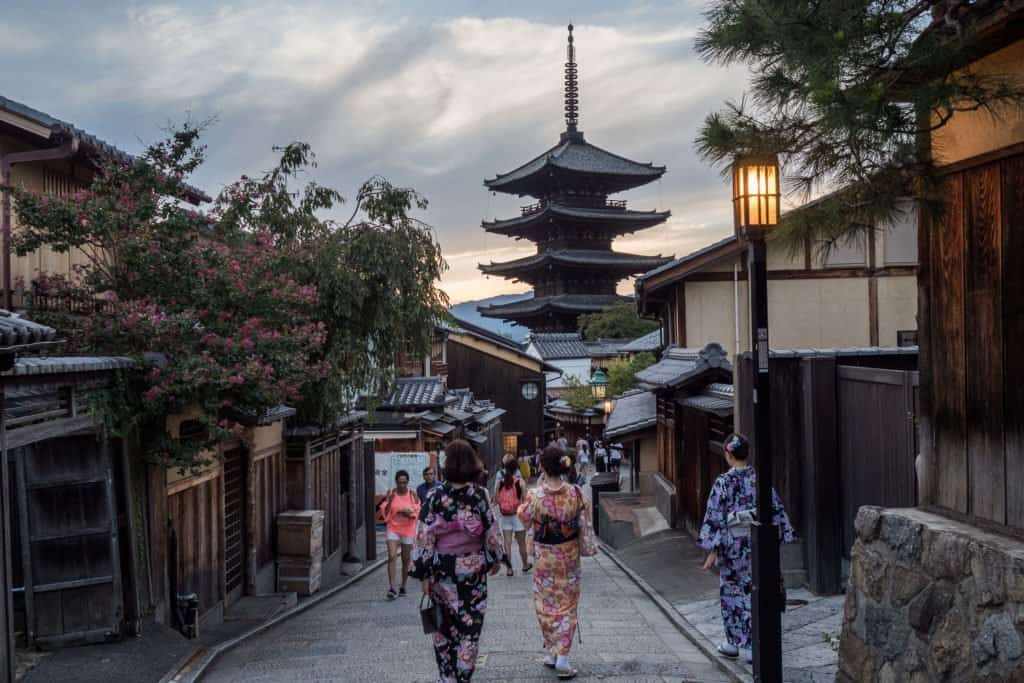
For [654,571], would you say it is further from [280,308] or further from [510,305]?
[510,305]

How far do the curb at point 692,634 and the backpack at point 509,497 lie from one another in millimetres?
1805

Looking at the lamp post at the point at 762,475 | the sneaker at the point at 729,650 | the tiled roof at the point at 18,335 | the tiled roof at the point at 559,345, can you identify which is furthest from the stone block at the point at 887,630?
the tiled roof at the point at 559,345

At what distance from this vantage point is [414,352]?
13.8m

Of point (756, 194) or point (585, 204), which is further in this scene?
point (585, 204)

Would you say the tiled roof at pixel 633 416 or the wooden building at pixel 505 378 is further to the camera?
the wooden building at pixel 505 378

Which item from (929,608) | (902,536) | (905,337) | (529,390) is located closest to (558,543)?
(902,536)

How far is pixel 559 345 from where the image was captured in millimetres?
53812

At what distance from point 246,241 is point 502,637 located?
17.5 ft

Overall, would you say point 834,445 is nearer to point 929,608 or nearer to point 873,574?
point 873,574

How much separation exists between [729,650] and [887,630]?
2238 mm

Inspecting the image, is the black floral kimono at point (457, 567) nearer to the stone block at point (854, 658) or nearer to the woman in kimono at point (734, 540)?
the woman in kimono at point (734, 540)

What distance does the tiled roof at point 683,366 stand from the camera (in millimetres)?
14672

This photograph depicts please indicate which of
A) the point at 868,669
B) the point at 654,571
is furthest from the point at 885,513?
the point at 654,571

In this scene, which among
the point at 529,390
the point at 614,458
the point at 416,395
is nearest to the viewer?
the point at 416,395
